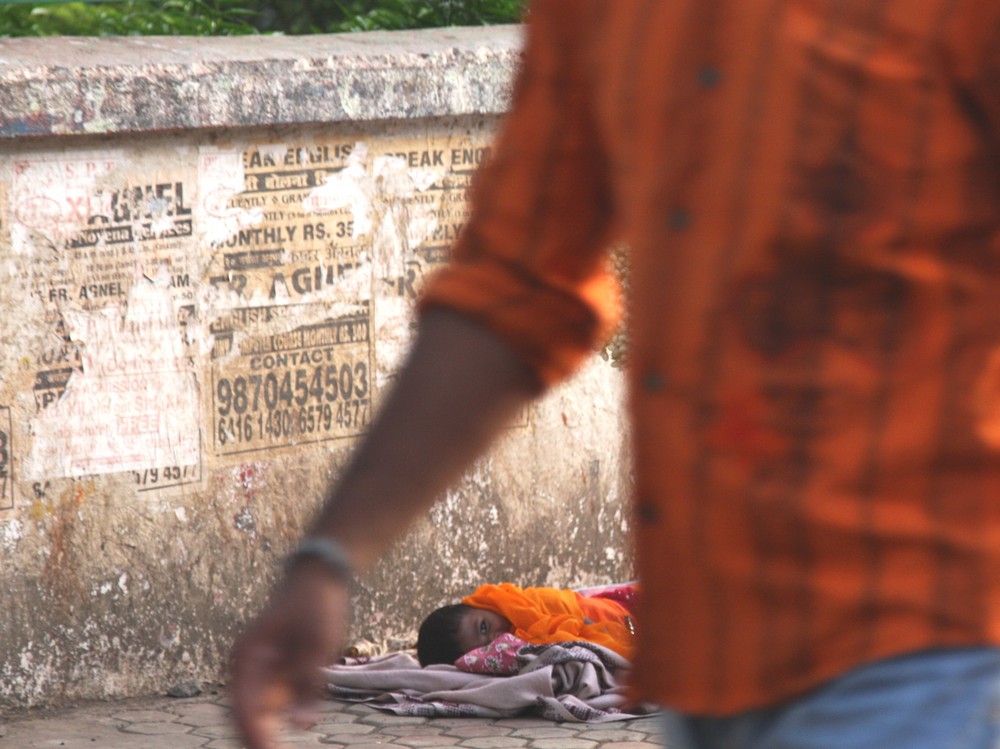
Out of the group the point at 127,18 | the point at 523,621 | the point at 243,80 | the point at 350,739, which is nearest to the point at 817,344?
the point at 350,739

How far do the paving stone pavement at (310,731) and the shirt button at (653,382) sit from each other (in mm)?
3491

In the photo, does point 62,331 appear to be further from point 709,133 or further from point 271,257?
point 709,133

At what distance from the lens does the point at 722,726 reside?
150 centimetres

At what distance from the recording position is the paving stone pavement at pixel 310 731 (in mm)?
4922

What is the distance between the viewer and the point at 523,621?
19.1ft

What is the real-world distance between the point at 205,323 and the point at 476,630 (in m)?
1.26

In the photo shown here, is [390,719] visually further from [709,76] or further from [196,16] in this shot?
[709,76]

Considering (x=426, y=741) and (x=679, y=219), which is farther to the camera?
(x=426, y=741)

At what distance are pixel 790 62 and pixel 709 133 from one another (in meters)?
0.09

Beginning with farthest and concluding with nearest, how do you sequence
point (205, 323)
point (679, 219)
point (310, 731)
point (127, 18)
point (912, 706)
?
point (127, 18)
point (205, 323)
point (310, 731)
point (679, 219)
point (912, 706)

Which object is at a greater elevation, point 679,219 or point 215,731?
point 679,219

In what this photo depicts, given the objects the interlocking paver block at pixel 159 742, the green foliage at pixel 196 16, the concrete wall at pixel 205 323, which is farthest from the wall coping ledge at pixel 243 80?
the interlocking paver block at pixel 159 742

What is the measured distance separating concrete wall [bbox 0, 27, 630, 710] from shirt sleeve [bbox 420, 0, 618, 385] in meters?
3.43

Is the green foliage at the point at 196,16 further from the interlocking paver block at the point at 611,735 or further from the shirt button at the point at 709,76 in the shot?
the shirt button at the point at 709,76
